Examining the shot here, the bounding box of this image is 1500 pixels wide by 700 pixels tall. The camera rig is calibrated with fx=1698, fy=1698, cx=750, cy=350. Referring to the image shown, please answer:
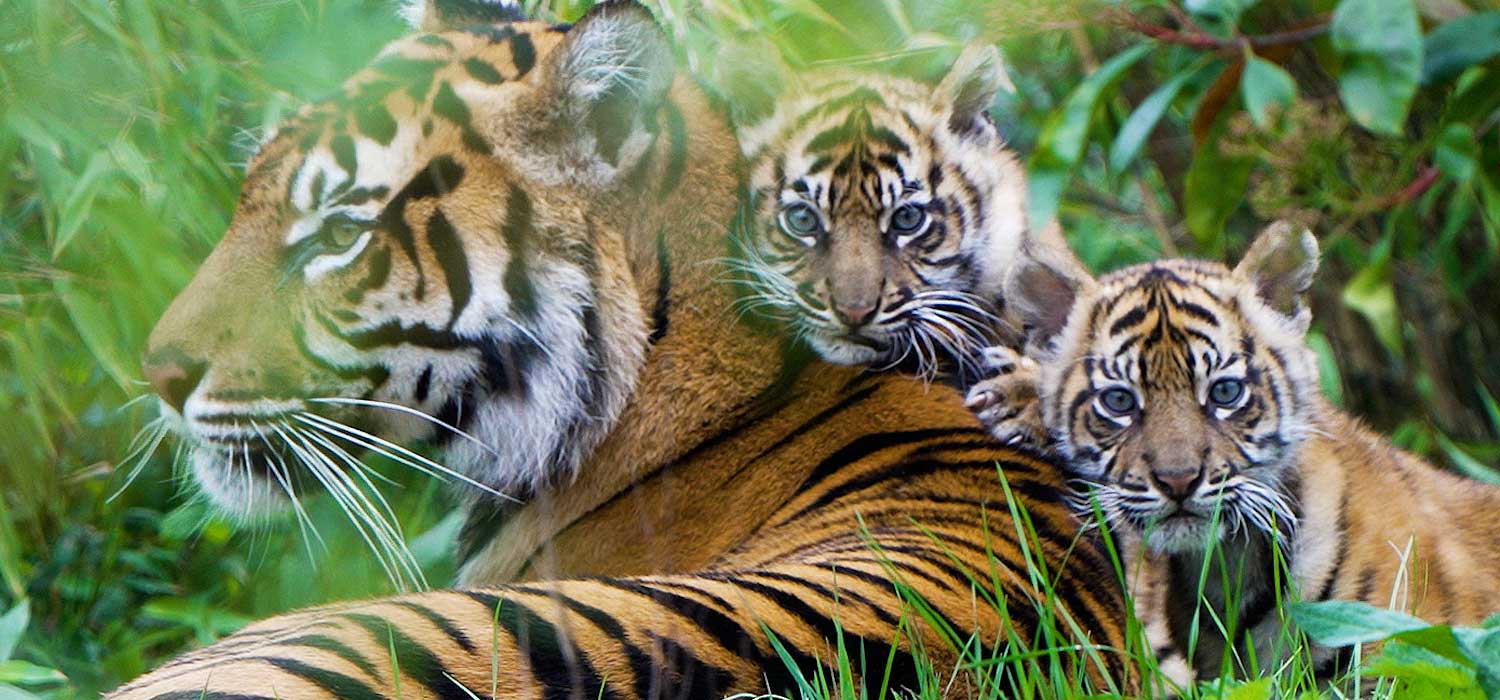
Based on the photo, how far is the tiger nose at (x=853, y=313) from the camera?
2758 millimetres

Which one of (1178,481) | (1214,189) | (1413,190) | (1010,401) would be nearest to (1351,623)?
(1178,481)

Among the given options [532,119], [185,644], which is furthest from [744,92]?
[185,644]

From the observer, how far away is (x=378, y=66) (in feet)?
8.89

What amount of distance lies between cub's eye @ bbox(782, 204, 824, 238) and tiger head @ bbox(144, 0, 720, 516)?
26 cm

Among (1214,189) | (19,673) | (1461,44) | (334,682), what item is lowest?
(19,673)

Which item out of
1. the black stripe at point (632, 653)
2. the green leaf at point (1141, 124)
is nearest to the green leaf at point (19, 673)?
the black stripe at point (632, 653)

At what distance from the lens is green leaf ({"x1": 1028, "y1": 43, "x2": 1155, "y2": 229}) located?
2863 millimetres

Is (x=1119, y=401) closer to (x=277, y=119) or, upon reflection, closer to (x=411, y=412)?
(x=411, y=412)

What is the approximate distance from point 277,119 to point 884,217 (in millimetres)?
1020

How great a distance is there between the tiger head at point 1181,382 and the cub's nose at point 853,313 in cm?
27

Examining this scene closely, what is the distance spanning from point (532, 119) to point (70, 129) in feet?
2.55

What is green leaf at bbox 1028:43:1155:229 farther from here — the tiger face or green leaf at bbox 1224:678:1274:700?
green leaf at bbox 1224:678:1274:700

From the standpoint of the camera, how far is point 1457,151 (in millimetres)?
3408

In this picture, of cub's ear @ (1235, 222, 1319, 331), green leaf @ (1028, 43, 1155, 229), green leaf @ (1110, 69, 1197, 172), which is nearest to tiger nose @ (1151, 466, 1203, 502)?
cub's ear @ (1235, 222, 1319, 331)
